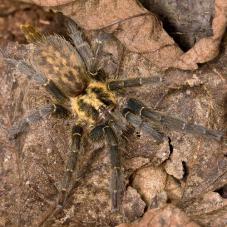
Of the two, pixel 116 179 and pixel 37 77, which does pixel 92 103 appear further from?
pixel 116 179

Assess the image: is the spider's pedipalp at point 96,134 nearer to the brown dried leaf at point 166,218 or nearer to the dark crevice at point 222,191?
the brown dried leaf at point 166,218

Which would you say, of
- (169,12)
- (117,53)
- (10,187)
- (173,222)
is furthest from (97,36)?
(173,222)

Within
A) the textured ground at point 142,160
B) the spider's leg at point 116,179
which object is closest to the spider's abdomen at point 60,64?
the textured ground at point 142,160

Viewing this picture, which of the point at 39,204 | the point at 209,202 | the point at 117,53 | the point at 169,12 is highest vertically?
the point at 169,12

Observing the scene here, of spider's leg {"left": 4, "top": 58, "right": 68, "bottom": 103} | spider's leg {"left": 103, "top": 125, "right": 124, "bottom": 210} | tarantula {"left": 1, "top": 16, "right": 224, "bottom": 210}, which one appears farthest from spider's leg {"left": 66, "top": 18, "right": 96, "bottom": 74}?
spider's leg {"left": 103, "top": 125, "right": 124, "bottom": 210}

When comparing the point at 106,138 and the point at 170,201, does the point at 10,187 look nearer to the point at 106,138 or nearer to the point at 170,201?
the point at 106,138

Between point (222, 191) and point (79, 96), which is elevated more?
point (79, 96)

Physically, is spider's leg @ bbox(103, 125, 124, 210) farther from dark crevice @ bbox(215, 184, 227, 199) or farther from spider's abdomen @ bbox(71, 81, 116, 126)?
dark crevice @ bbox(215, 184, 227, 199)

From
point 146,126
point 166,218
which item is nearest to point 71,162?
point 146,126
